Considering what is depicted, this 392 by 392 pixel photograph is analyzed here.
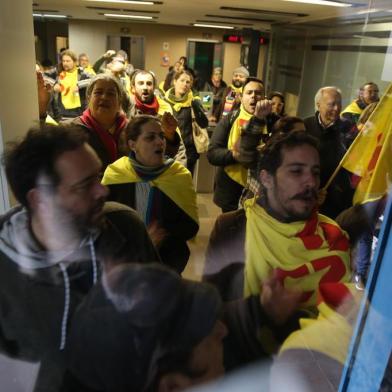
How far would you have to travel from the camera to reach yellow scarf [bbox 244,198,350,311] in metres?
1.00

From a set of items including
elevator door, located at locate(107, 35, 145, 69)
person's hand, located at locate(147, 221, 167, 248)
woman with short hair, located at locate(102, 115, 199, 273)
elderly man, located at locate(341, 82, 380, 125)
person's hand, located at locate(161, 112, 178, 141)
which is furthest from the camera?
elevator door, located at locate(107, 35, 145, 69)

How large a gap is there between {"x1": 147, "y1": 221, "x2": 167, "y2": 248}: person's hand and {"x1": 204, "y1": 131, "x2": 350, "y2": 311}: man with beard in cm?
18

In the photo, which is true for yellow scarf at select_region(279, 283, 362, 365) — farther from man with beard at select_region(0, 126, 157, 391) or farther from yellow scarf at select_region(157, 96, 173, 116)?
yellow scarf at select_region(157, 96, 173, 116)

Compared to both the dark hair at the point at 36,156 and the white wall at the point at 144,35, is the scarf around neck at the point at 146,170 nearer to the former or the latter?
the dark hair at the point at 36,156

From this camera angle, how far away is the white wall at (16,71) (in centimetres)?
132

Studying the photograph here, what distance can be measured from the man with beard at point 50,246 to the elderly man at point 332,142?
2.82 ft

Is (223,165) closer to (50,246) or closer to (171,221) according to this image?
(171,221)

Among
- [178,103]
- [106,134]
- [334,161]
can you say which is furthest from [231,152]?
[178,103]

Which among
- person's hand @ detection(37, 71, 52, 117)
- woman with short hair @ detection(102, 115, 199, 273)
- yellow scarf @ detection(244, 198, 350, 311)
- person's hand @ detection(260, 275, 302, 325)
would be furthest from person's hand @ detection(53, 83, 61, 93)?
person's hand @ detection(260, 275, 302, 325)

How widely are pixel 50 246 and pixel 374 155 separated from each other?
41.0 inches

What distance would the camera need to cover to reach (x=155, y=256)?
3.26 ft

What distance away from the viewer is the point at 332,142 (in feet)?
6.71

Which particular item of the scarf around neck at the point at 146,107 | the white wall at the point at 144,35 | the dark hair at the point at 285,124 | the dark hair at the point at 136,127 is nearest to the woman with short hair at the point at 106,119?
the dark hair at the point at 136,127

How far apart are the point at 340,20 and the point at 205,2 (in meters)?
1.97
